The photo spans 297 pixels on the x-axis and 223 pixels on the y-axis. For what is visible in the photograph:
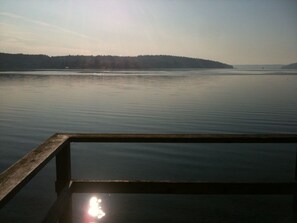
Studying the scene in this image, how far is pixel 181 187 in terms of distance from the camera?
12.1 ft

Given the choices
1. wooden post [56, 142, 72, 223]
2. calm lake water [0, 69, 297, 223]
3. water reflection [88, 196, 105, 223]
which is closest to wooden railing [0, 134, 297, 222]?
wooden post [56, 142, 72, 223]

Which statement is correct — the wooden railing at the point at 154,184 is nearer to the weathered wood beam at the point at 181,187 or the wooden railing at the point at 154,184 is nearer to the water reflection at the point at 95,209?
the weathered wood beam at the point at 181,187

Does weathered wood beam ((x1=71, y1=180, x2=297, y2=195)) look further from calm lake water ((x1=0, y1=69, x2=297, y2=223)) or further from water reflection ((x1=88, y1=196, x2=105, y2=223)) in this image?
water reflection ((x1=88, y1=196, x2=105, y2=223))

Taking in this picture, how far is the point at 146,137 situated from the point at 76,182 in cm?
95

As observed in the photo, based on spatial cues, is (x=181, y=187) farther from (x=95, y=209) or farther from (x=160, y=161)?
(x=160, y=161)

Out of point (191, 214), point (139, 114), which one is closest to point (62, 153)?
point (191, 214)

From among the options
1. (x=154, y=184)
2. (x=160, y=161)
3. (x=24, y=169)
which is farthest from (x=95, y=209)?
(x=24, y=169)

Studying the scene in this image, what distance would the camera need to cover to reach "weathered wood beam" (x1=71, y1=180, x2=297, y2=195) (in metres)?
3.64

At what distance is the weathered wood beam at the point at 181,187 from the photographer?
364 cm

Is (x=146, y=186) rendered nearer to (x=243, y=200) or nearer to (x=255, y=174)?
(x=243, y=200)

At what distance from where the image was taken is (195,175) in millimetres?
13258

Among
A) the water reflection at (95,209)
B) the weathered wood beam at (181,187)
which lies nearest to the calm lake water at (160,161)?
the water reflection at (95,209)

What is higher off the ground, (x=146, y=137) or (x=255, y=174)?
(x=146, y=137)

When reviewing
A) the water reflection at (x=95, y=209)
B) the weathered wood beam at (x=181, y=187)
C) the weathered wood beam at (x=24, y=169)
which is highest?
the weathered wood beam at (x=24, y=169)
